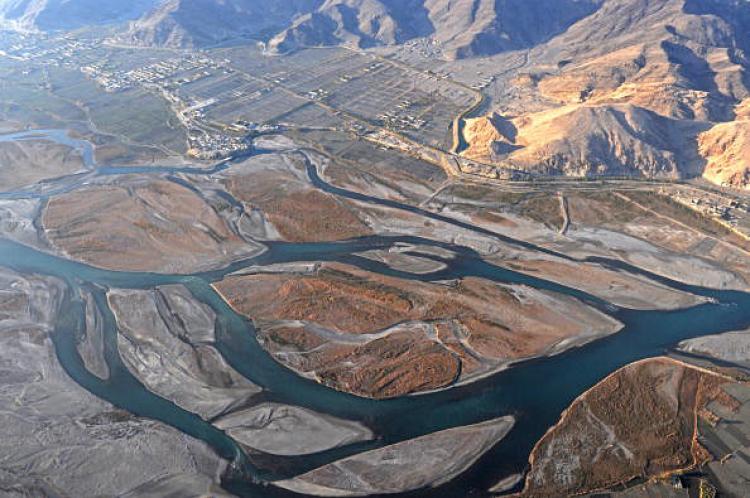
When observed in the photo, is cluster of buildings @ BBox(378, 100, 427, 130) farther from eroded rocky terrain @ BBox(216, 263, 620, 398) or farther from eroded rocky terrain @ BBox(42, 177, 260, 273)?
eroded rocky terrain @ BBox(216, 263, 620, 398)

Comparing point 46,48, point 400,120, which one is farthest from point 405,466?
point 46,48

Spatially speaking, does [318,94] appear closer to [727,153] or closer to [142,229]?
[142,229]

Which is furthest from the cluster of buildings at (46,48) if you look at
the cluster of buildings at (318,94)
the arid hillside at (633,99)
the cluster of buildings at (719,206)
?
the cluster of buildings at (719,206)

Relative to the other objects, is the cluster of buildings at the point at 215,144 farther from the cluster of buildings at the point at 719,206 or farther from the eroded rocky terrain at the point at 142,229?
the cluster of buildings at the point at 719,206

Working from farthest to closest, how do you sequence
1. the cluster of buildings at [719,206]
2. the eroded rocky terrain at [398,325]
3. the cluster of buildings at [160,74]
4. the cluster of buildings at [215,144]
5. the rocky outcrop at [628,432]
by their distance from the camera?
the cluster of buildings at [160,74], the cluster of buildings at [215,144], the cluster of buildings at [719,206], the eroded rocky terrain at [398,325], the rocky outcrop at [628,432]

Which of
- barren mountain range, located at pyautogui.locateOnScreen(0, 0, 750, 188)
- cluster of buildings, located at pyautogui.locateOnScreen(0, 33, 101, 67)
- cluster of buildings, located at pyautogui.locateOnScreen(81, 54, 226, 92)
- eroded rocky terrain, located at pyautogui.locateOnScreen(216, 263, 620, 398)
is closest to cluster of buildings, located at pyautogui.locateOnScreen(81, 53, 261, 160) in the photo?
cluster of buildings, located at pyautogui.locateOnScreen(81, 54, 226, 92)

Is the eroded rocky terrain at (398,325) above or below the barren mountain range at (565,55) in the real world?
below

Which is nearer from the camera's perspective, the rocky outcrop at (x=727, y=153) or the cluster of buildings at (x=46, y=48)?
the rocky outcrop at (x=727, y=153)

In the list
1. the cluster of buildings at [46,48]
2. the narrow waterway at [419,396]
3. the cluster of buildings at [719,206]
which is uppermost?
the cluster of buildings at [46,48]

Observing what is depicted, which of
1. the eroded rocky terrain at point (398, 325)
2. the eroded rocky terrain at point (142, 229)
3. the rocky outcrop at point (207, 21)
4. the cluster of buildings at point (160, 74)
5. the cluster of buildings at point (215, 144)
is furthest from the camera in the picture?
the rocky outcrop at point (207, 21)

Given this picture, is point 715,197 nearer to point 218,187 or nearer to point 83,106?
point 218,187
